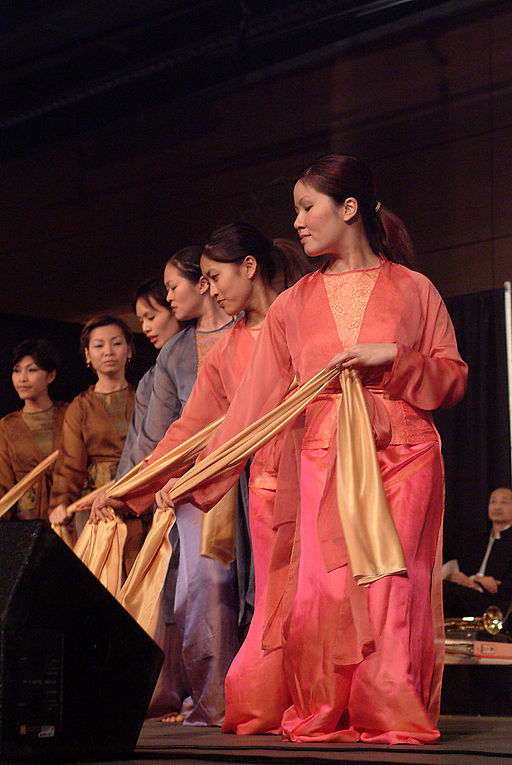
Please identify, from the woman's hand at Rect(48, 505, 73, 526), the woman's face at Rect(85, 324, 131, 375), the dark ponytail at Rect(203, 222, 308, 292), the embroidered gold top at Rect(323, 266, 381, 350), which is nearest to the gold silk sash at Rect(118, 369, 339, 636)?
the embroidered gold top at Rect(323, 266, 381, 350)

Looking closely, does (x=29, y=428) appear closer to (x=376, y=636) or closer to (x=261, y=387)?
(x=261, y=387)

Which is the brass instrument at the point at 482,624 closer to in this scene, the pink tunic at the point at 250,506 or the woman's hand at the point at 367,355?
the pink tunic at the point at 250,506

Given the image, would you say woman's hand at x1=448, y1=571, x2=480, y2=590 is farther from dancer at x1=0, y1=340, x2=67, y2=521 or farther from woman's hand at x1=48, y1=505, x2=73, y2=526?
woman's hand at x1=48, y1=505, x2=73, y2=526

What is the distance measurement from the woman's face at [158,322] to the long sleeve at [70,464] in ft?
2.08

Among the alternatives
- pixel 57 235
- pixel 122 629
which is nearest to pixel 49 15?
pixel 57 235

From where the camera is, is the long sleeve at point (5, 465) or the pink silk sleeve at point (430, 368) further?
the long sleeve at point (5, 465)

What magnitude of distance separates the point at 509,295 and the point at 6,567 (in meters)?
4.90

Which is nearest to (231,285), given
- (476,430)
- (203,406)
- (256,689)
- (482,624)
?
(203,406)

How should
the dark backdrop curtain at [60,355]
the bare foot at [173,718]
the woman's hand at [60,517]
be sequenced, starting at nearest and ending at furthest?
1. the bare foot at [173,718]
2. the woman's hand at [60,517]
3. the dark backdrop curtain at [60,355]

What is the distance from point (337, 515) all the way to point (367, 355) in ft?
1.30

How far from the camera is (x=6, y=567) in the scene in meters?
1.82

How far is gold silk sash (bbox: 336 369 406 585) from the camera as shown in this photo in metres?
2.58

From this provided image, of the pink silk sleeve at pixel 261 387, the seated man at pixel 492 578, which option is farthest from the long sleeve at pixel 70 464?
the seated man at pixel 492 578

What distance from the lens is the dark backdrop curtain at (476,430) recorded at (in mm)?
6348
